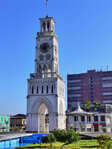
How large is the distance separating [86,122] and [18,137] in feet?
130

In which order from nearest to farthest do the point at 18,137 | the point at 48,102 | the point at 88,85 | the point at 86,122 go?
the point at 18,137
the point at 48,102
the point at 86,122
the point at 88,85

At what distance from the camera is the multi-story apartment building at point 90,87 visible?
10325cm

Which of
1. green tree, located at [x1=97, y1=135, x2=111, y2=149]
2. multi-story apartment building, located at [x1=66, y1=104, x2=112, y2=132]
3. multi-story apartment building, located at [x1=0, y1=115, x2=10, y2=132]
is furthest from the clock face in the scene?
green tree, located at [x1=97, y1=135, x2=111, y2=149]

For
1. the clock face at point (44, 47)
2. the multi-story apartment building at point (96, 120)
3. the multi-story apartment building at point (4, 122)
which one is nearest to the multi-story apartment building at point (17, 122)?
the multi-story apartment building at point (4, 122)

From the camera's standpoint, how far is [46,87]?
57.4 m

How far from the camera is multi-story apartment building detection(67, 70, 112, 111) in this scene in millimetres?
103250

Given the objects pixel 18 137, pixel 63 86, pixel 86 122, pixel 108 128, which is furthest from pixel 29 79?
pixel 108 128

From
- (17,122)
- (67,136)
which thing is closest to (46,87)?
(67,136)

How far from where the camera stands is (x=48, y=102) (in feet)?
185

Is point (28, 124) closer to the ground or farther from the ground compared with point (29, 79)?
closer to the ground

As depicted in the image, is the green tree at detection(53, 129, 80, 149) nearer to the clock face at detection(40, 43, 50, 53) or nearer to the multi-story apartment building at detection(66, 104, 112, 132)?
the clock face at detection(40, 43, 50, 53)

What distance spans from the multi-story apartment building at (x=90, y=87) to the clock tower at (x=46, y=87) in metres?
44.4

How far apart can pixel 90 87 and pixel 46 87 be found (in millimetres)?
52256

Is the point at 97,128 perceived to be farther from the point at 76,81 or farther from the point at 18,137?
the point at 18,137
